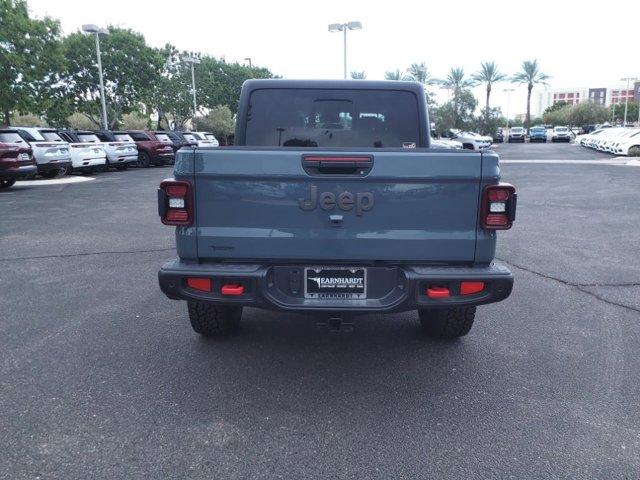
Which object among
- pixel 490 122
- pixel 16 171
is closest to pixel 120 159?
pixel 16 171

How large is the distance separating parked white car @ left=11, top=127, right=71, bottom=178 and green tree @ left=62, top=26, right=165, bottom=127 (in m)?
22.7

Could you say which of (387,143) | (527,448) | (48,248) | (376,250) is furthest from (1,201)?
(527,448)

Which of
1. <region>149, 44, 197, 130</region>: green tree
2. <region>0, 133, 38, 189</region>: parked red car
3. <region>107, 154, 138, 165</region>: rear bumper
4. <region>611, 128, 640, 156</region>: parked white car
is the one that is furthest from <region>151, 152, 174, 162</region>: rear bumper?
<region>611, 128, 640, 156</region>: parked white car

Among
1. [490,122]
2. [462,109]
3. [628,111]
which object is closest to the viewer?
[462,109]

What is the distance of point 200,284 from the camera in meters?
3.42

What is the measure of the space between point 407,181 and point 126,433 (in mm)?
2128

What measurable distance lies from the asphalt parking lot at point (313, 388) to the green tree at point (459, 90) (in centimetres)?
5910

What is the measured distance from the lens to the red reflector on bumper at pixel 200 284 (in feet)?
11.2

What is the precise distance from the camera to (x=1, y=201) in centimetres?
1341

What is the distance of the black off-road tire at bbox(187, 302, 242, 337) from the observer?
165 inches

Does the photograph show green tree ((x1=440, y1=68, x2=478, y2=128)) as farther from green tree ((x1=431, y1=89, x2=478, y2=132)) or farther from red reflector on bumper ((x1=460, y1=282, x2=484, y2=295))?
red reflector on bumper ((x1=460, y1=282, x2=484, y2=295))

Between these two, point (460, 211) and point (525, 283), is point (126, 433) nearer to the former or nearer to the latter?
point (460, 211)

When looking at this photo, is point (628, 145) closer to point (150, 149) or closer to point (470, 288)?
point (150, 149)

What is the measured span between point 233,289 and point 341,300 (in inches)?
26.0
